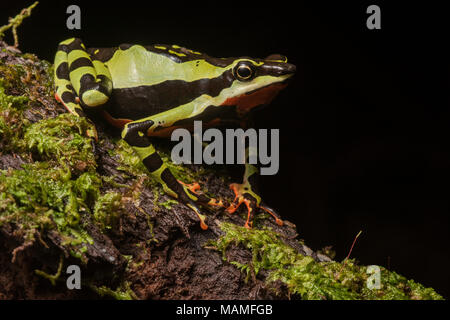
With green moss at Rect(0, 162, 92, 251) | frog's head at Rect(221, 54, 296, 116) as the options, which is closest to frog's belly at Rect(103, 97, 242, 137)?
frog's head at Rect(221, 54, 296, 116)

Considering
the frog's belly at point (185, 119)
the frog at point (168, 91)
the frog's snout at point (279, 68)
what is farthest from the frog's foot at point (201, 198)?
the frog's snout at point (279, 68)

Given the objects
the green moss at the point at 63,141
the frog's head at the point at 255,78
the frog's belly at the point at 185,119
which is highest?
the frog's head at the point at 255,78

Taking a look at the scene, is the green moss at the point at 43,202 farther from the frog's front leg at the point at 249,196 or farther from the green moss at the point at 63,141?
the frog's front leg at the point at 249,196

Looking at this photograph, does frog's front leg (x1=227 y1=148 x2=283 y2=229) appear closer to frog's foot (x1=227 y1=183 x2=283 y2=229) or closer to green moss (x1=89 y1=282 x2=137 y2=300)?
frog's foot (x1=227 y1=183 x2=283 y2=229)

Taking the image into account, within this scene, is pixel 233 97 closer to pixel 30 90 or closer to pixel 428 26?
pixel 30 90

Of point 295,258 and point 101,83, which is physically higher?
point 101,83

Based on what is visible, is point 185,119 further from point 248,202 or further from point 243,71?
point 248,202
